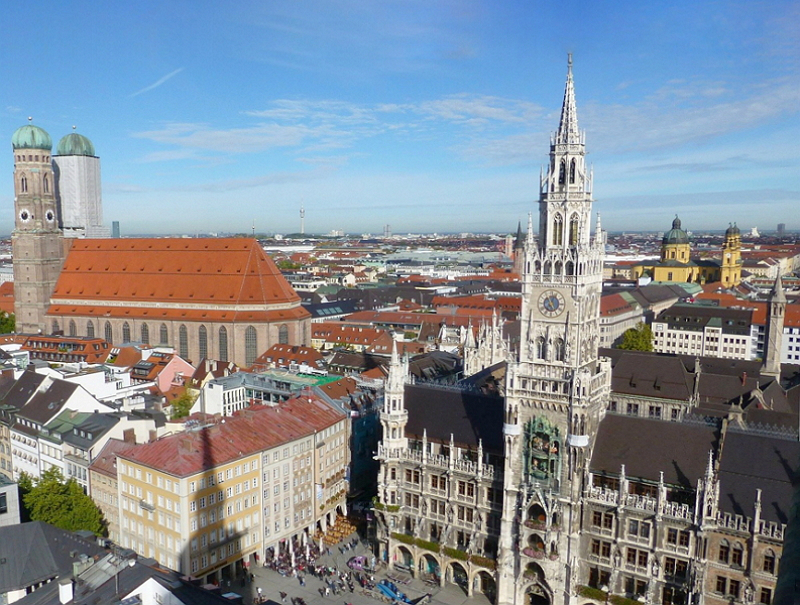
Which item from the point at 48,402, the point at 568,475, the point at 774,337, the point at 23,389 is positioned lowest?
the point at 48,402

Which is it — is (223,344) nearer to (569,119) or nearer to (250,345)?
(250,345)

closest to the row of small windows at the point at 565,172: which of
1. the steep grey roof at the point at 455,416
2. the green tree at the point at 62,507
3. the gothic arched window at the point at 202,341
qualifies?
the steep grey roof at the point at 455,416

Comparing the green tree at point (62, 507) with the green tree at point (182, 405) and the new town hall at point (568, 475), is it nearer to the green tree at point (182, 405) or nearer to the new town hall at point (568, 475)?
the green tree at point (182, 405)

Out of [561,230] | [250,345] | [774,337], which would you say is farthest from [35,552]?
[774,337]

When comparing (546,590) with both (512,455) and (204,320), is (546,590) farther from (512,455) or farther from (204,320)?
(204,320)

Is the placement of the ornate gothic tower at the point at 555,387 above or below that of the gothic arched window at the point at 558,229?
below

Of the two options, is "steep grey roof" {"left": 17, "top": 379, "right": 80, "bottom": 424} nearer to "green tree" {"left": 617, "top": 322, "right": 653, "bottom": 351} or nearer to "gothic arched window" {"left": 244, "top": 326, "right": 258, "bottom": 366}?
"gothic arched window" {"left": 244, "top": 326, "right": 258, "bottom": 366}
